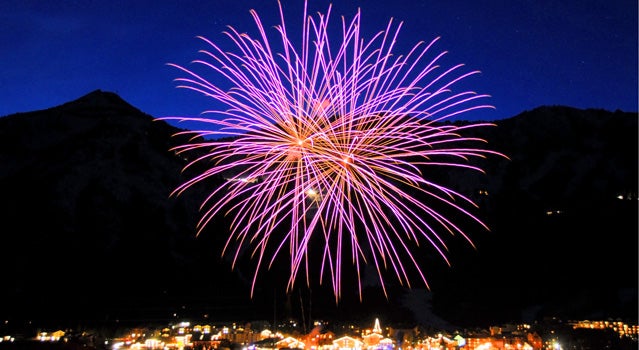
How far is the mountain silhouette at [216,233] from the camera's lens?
4038 centimetres

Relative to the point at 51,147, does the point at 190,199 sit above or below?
below

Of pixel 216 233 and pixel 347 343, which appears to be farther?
pixel 216 233

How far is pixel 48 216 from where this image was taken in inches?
1969

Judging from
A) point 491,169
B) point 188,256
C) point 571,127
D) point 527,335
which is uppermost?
point 571,127

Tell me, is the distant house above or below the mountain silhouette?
below

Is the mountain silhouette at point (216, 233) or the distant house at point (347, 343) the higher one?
the mountain silhouette at point (216, 233)

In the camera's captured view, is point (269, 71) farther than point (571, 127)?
Result: No

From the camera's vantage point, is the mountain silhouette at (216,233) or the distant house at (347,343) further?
the mountain silhouette at (216,233)

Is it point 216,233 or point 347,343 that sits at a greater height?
point 216,233

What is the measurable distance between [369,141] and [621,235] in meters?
48.6

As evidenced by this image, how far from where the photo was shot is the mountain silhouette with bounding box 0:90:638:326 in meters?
40.4

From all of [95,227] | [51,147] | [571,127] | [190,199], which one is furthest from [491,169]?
[51,147]

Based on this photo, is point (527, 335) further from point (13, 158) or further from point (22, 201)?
point (13, 158)

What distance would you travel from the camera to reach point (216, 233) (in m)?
59.3
